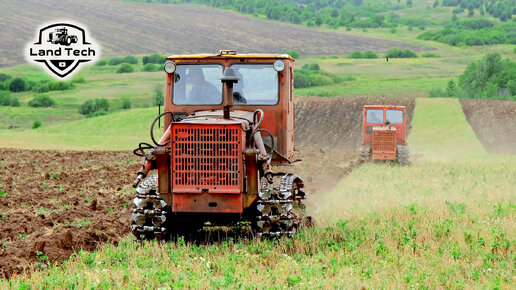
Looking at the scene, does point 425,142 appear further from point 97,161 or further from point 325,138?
point 97,161

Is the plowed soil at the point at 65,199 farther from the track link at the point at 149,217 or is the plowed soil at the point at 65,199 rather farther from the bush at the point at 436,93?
the bush at the point at 436,93

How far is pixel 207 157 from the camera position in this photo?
10.7 meters

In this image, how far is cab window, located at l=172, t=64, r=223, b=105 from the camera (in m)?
12.5

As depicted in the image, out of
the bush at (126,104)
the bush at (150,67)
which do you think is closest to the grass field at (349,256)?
the bush at (126,104)

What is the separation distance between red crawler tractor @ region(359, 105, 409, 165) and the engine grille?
17.8 meters

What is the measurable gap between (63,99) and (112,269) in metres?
73.9

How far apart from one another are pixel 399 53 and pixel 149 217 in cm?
10822

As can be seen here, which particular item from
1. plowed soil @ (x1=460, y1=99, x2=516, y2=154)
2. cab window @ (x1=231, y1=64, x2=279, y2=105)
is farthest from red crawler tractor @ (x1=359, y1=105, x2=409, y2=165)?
plowed soil @ (x1=460, y1=99, x2=516, y2=154)

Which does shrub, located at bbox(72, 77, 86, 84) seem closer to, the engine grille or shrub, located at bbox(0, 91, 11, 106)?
shrub, located at bbox(0, 91, 11, 106)

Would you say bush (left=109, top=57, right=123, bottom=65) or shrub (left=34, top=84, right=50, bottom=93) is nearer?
shrub (left=34, top=84, right=50, bottom=93)

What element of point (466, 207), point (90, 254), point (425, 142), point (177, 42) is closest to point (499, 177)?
point (466, 207)

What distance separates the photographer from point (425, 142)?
4938 centimetres

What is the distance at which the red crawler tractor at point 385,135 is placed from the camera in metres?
28.2

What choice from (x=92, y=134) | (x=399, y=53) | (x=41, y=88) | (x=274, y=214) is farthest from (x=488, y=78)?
(x=274, y=214)
